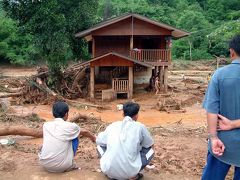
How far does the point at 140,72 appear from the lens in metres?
26.9

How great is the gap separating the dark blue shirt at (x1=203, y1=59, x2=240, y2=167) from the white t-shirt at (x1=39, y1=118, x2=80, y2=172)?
2591 millimetres

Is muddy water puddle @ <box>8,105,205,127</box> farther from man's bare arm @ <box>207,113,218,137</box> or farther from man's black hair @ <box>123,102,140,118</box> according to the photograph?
man's bare arm @ <box>207,113,218,137</box>

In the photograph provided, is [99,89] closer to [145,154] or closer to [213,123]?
[145,154]

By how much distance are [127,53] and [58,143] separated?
2134 cm

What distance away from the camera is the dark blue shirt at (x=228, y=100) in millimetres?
3445

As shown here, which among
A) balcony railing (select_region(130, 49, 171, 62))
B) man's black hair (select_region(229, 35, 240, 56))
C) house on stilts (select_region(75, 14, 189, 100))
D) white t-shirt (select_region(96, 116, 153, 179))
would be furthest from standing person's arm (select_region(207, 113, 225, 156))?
balcony railing (select_region(130, 49, 171, 62))

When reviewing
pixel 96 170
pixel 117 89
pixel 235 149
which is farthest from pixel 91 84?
pixel 235 149

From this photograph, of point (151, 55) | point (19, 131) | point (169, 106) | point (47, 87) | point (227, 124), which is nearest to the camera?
point (227, 124)

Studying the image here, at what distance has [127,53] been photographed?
26.5 metres

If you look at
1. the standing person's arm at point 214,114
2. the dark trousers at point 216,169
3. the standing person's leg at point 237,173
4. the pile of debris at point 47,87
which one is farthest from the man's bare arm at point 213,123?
the pile of debris at point 47,87

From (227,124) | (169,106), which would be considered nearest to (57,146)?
(227,124)

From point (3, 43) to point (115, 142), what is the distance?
4000 centimetres

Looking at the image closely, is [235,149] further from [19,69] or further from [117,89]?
[19,69]

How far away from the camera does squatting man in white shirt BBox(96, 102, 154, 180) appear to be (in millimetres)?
4996
